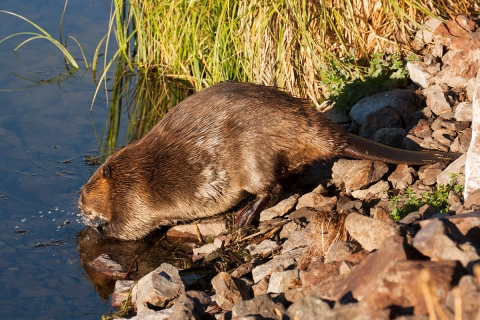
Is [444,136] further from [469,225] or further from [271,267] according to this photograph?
[469,225]

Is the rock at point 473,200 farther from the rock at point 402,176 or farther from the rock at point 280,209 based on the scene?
the rock at point 280,209

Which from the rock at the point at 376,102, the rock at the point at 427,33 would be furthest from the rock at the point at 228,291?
the rock at the point at 427,33

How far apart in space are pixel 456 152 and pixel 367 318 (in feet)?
8.68

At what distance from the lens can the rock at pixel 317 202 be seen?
5289 mm

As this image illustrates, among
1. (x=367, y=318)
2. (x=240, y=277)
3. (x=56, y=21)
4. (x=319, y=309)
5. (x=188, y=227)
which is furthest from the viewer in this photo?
(x=56, y=21)

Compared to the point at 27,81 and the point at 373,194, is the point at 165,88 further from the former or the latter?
the point at 373,194

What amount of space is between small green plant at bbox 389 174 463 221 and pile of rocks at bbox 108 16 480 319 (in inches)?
4.3

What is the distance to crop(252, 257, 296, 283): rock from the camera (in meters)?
4.28

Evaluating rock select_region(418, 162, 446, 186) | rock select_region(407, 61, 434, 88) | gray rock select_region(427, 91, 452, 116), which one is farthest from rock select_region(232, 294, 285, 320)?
rock select_region(407, 61, 434, 88)

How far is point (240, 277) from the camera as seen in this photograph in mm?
4531

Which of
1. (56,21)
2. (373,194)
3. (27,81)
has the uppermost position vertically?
(56,21)

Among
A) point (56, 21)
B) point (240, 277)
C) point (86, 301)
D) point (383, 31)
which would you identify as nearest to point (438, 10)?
point (383, 31)

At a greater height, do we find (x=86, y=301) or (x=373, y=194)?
(x=373, y=194)

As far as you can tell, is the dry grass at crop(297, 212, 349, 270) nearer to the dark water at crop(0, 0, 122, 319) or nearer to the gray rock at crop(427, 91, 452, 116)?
the dark water at crop(0, 0, 122, 319)
